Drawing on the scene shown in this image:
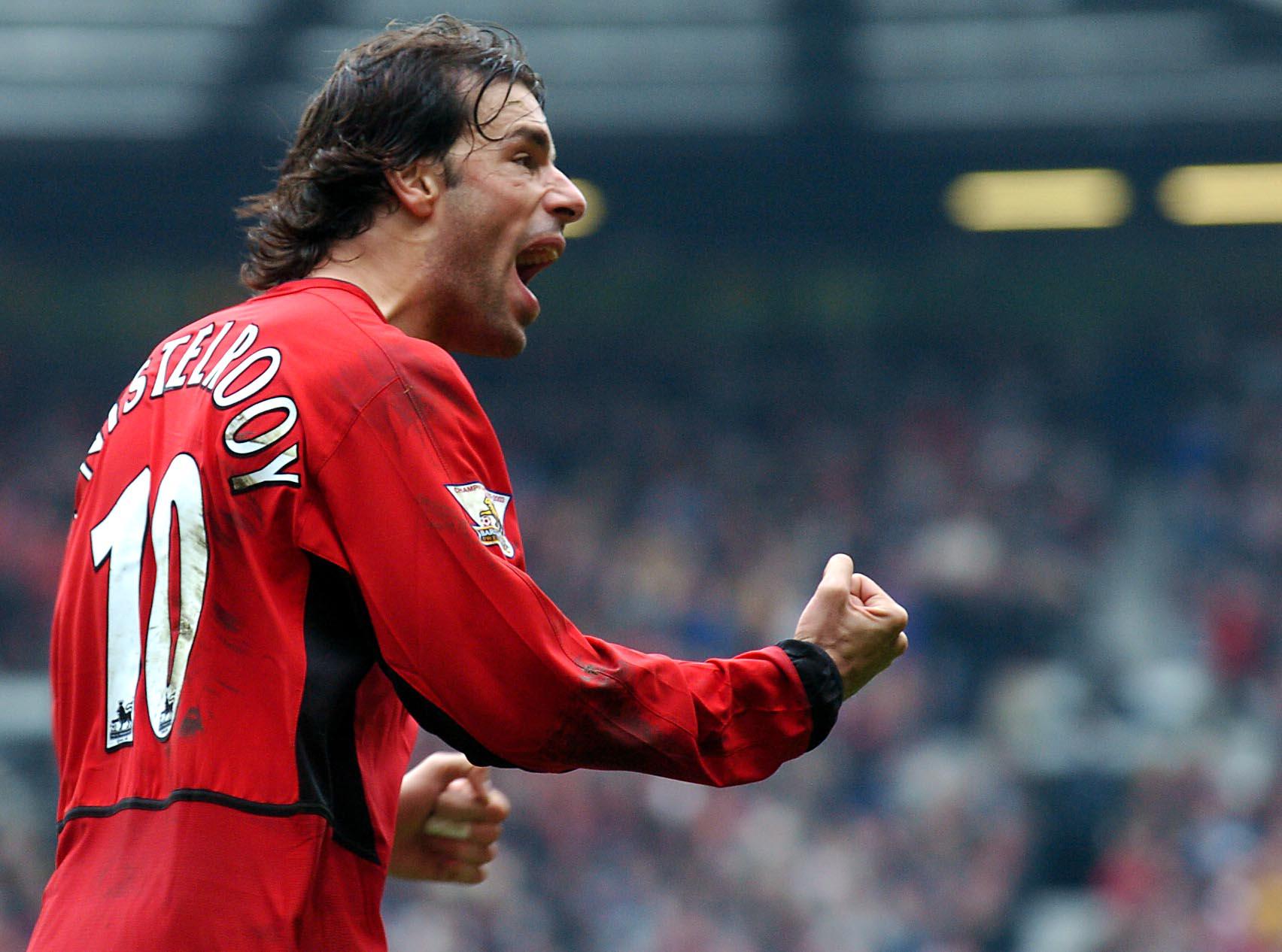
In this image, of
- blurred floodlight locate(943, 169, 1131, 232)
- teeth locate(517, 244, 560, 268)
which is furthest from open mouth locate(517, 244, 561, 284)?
blurred floodlight locate(943, 169, 1131, 232)

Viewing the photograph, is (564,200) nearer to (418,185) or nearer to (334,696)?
(418,185)

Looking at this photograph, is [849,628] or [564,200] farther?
[564,200]

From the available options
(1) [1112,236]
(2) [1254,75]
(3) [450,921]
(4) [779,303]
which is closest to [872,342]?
(4) [779,303]

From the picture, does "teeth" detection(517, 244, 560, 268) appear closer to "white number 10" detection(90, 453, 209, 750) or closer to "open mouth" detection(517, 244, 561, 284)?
"open mouth" detection(517, 244, 561, 284)

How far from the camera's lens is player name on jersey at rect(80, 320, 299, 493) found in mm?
1760

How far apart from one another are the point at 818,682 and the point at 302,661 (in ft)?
2.05

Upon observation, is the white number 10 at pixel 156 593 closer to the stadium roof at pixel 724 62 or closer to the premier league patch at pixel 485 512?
the premier league patch at pixel 485 512

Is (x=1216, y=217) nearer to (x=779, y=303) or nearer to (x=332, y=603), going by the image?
(x=779, y=303)

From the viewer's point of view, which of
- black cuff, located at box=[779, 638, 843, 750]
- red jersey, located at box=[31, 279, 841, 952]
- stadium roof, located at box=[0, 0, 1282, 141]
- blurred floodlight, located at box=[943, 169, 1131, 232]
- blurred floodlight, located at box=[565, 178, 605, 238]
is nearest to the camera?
red jersey, located at box=[31, 279, 841, 952]

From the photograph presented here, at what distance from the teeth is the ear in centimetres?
15

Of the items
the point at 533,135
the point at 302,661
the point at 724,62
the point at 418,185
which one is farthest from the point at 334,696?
the point at 724,62

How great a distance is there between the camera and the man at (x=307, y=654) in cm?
172

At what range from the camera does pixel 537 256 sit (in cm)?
220

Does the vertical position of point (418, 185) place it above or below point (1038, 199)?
below
